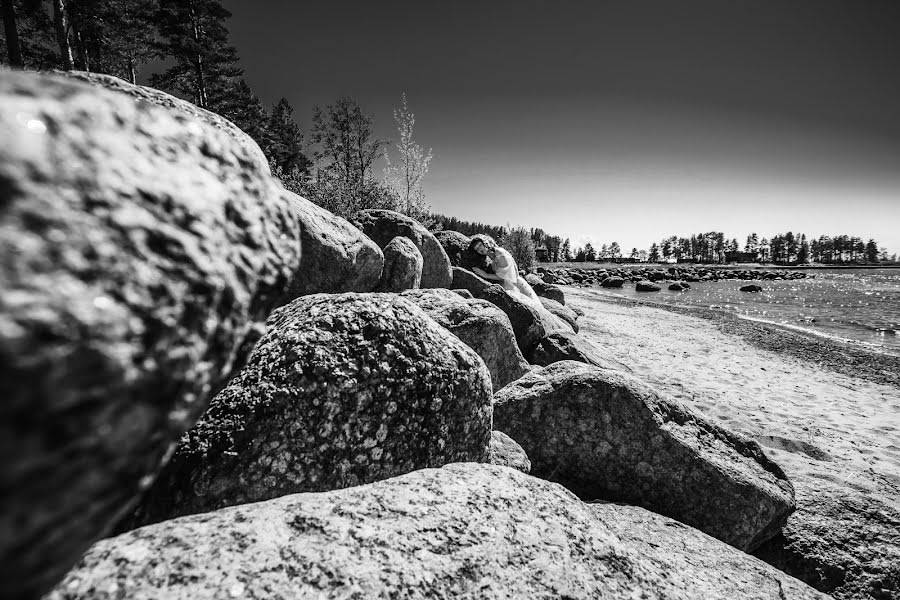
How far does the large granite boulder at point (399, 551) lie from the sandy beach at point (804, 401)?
6.88 ft

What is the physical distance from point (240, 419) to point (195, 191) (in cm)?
126

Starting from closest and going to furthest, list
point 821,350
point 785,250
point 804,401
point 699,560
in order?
point 699,560 < point 804,401 < point 821,350 < point 785,250

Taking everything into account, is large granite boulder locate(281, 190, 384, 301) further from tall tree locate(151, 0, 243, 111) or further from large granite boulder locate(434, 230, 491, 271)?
tall tree locate(151, 0, 243, 111)

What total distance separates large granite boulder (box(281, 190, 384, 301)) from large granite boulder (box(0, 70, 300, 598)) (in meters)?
2.94

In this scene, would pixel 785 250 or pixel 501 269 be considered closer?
pixel 501 269

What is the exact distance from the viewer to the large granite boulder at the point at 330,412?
172 centimetres

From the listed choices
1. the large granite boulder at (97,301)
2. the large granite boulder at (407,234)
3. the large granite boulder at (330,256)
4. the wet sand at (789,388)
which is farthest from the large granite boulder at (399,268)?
the large granite boulder at (97,301)

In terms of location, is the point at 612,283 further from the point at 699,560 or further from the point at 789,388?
the point at 699,560

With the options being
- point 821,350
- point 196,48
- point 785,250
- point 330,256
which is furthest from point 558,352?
point 785,250

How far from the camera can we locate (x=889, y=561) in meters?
3.00

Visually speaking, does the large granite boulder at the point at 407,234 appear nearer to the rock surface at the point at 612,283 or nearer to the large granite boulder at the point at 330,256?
the large granite boulder at the point at 330,256

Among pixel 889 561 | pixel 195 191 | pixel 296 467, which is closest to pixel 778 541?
pixel 889 561

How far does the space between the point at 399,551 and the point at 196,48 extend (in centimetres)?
3171

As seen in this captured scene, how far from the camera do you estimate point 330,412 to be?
1.93 metres
